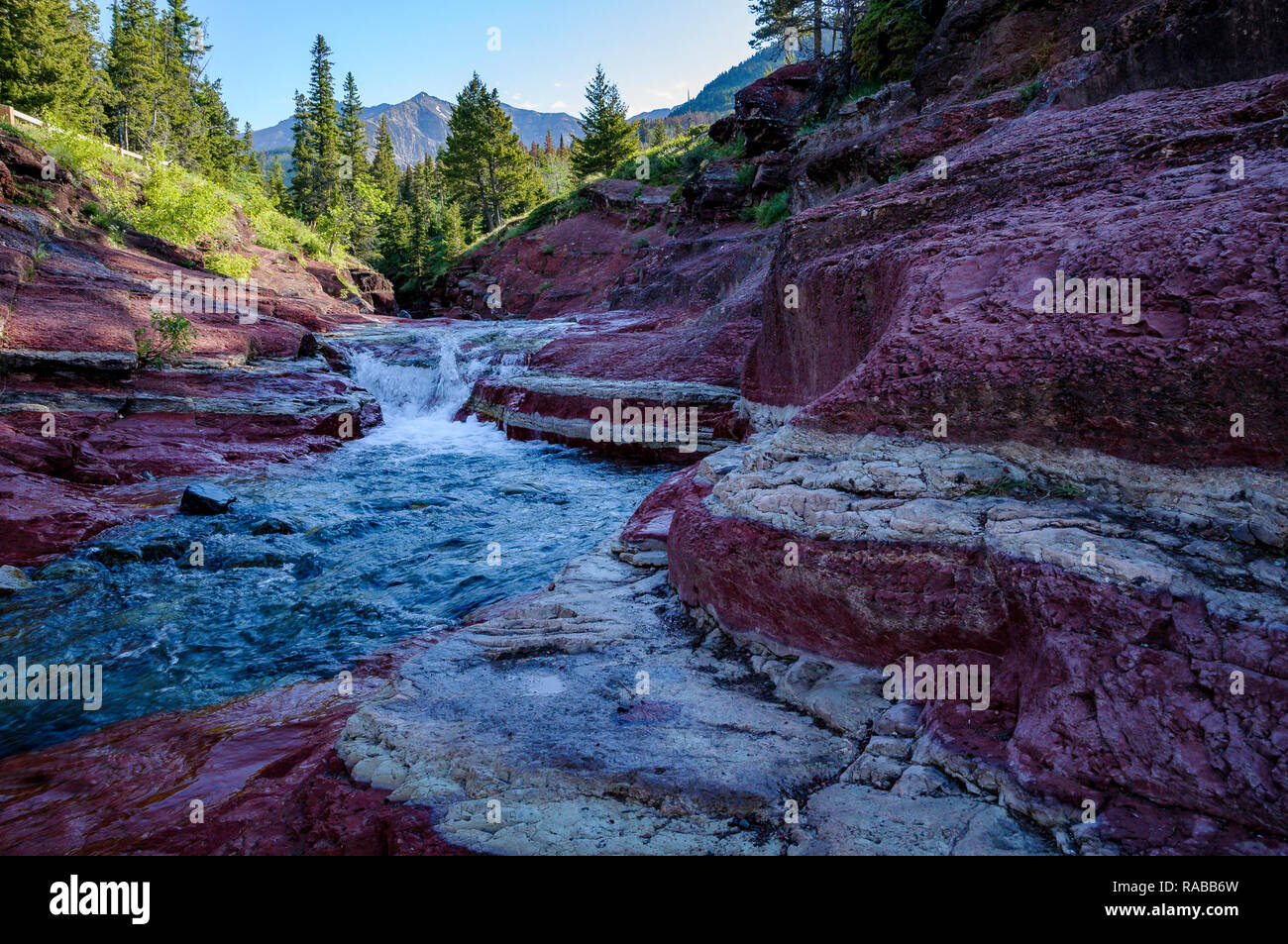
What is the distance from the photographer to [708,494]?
4254 mm

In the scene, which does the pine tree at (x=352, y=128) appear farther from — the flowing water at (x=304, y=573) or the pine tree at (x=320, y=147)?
the flowing water at (x=304, y=573)

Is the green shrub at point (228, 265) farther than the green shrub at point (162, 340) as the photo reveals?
Yes

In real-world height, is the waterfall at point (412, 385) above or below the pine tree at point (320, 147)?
below

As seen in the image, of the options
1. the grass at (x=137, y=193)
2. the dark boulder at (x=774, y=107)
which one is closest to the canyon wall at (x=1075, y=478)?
the grass at (x=137, y=193)

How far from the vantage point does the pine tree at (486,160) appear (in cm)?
4238

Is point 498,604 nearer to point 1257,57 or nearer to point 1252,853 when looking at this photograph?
point 1252,853

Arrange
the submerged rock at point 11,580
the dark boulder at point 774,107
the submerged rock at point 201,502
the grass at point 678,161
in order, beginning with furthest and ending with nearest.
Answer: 1. the grass at point 678,161
2. the dark boulder at point 774,107
3. the submerged rock at point 201,502
4. the submerged rock at point 11,580

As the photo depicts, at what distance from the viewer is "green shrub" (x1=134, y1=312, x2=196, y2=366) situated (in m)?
10.4

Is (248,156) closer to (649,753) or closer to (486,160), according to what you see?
(486,160)

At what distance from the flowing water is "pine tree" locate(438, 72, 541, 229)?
126ft

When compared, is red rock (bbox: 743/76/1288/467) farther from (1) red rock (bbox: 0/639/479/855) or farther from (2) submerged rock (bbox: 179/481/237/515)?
(2) submerged rock (bbox: 179/481/237/515)

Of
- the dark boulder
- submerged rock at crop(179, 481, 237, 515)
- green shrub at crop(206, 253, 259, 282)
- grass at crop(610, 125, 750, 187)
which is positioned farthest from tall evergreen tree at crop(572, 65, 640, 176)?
submerged rock at crop(179, 481, 237, 515)

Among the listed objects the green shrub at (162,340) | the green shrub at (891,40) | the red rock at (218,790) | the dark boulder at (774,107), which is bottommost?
the red rock at (218,790)

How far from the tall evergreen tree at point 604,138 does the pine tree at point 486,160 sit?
4.58 m
